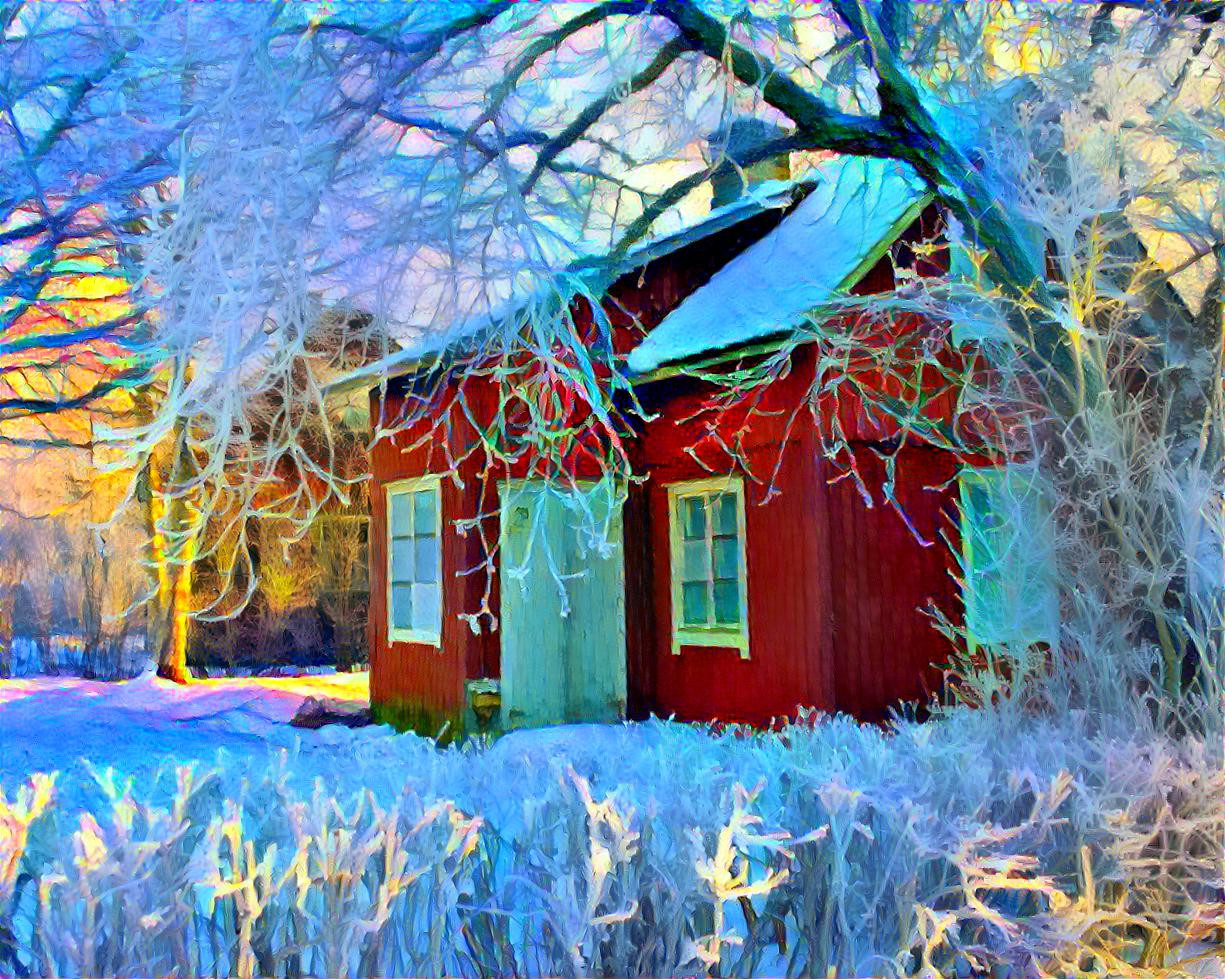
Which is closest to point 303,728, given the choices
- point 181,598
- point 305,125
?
point 181,598

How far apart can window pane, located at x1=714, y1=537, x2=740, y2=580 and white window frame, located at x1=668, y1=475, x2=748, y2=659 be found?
0.27ft

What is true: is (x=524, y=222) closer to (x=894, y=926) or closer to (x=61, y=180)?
(x=894, y=926)

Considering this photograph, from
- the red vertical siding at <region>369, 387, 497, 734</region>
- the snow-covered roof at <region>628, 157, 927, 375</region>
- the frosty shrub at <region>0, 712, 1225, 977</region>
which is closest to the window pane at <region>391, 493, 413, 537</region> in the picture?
the red vertical siding at <region>369, 387, 497, 734</region>

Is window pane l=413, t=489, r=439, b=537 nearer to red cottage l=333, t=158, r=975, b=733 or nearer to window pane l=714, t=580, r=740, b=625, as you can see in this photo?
red cottage l=333, t=158, r=975, b=733

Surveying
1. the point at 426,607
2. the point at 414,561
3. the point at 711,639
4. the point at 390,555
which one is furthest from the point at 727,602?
the point at 390,555

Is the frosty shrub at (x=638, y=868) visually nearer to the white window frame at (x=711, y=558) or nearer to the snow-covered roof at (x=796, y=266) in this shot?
the snow-covered roof at (x=796, y=266)

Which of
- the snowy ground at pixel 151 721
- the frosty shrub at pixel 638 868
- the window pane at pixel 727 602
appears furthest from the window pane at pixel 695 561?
the frosty shrub at pixel 638 868

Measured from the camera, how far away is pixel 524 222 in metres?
6.14

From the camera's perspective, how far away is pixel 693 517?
36.5ft

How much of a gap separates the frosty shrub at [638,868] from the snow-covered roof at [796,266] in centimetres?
405

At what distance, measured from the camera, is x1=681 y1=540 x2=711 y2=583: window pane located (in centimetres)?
1091

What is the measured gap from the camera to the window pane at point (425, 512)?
12.5 meters

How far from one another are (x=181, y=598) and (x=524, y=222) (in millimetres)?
15898

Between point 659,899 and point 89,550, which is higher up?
point 89,550
